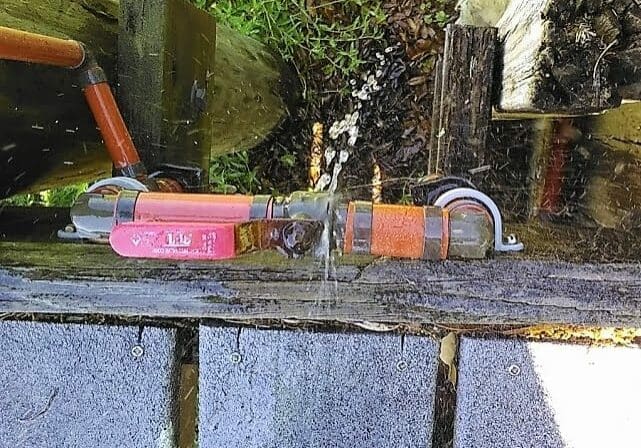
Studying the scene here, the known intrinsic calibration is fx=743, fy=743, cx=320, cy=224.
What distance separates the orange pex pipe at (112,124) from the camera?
3.76 ft

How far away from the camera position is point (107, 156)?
4.60 ft

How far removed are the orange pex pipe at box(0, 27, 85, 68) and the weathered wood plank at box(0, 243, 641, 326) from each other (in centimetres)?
27

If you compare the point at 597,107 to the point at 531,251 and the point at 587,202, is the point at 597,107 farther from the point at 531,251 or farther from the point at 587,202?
the point at 587,202

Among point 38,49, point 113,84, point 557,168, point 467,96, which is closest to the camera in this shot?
point 38,49

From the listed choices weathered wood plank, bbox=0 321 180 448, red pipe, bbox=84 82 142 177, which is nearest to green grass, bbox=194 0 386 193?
weathered wood plank, bbox=0 321 180 448

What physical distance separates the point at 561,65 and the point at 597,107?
0.08m

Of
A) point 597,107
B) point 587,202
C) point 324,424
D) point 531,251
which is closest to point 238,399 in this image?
point 324,424

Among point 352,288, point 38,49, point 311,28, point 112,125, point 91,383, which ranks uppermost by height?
point 311,28

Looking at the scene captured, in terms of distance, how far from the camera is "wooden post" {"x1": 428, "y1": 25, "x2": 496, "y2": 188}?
4.63 feet

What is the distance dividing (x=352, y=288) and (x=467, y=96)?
0.61 metres

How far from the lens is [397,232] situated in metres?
0.92

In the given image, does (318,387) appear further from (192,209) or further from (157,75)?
(157,75)

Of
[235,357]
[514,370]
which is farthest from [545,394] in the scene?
[235,357]

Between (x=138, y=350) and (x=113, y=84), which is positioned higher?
(x=113, y=84)
